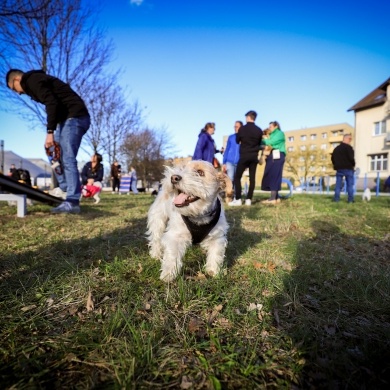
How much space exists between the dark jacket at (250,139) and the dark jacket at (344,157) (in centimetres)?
424

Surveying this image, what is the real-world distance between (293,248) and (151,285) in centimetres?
209

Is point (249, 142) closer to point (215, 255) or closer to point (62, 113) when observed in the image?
point (62, 113)

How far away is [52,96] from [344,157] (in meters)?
10.1

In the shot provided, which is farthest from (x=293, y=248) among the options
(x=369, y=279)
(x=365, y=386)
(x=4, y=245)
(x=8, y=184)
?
(x=8, y=184)

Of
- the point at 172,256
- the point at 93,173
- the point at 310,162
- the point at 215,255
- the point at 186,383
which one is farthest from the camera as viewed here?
the point at 310,162

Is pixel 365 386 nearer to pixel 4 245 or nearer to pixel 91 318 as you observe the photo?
pixel 91 318

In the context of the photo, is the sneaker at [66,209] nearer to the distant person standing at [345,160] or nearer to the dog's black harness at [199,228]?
the dog's black harness at [199,228]

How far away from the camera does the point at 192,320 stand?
1.70 meters

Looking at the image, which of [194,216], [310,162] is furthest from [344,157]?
[310,162]

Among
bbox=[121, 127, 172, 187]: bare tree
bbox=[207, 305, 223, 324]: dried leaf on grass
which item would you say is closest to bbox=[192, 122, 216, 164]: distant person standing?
bbox=[207, 305, 223, 324]: dried leaf on grass

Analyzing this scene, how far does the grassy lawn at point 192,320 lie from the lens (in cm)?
124

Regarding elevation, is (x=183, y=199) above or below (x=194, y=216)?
above

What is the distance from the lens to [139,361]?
1271 millimetres

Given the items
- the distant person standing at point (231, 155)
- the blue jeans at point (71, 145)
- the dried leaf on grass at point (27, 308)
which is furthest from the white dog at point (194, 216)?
the distant person standing at point (231, 155)
